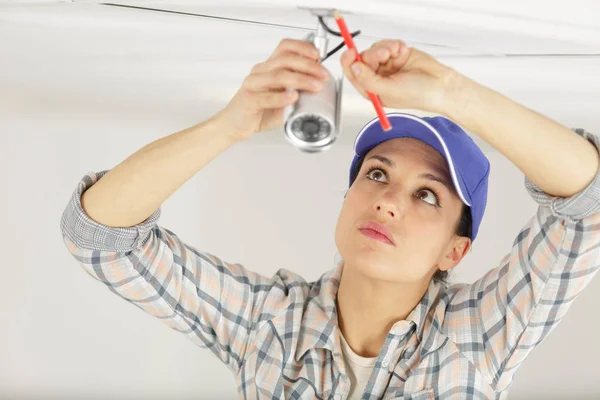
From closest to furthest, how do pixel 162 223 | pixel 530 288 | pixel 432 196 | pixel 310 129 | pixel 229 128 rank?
pixel 310 129 < pixel 229 128 < pixel 530 288 < pixel 432 196 < pixel 162 223

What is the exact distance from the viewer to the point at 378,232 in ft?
3.67

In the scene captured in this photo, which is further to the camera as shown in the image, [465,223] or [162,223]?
[162,223]

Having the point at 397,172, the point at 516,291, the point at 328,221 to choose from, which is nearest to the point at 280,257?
the point at 328,221

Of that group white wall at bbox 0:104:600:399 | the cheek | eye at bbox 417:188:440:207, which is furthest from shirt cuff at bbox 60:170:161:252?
white wall at bbox 0:104:600:399

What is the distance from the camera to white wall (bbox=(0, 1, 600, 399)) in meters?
1.69

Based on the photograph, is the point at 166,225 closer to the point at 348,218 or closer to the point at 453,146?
the point at 348,218

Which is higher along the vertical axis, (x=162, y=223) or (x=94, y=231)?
(x=162, y=223)

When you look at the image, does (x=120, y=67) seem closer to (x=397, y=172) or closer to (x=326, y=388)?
(x=397, y=172)

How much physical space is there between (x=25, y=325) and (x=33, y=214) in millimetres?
238

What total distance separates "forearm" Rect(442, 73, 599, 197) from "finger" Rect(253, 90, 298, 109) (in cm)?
18

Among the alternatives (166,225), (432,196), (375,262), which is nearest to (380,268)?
(375,262)

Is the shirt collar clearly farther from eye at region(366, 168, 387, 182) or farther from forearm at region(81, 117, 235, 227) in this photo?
forearm at region(81, 117, 235, 227)

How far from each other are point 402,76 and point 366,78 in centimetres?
5

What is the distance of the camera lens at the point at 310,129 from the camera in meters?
0.84
